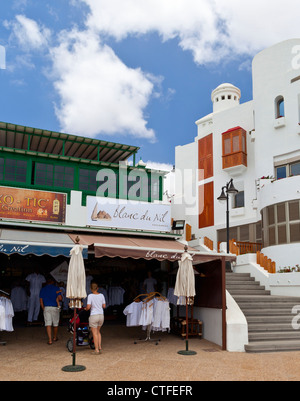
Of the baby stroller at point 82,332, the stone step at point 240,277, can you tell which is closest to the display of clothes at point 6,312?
the baby stroller at point 82,332

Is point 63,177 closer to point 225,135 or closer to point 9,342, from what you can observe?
point 9,342

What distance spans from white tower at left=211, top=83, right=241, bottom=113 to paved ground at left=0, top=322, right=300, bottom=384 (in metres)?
21.5

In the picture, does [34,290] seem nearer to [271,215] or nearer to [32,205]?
[32,205]

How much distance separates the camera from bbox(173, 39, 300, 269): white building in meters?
16.7

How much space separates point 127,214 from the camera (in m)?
15.8

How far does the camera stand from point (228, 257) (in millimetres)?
11031

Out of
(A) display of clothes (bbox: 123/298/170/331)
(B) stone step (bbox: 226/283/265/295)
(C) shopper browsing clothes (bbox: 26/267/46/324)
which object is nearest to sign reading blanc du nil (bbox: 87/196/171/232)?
(C) shopper browsing clothes (bbox: 26/267/46/324)

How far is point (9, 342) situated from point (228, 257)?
6582mm

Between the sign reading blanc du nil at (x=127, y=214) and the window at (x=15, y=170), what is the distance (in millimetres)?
3081

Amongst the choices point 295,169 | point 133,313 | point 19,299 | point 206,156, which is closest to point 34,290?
point 19,299

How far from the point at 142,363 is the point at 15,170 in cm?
1036
